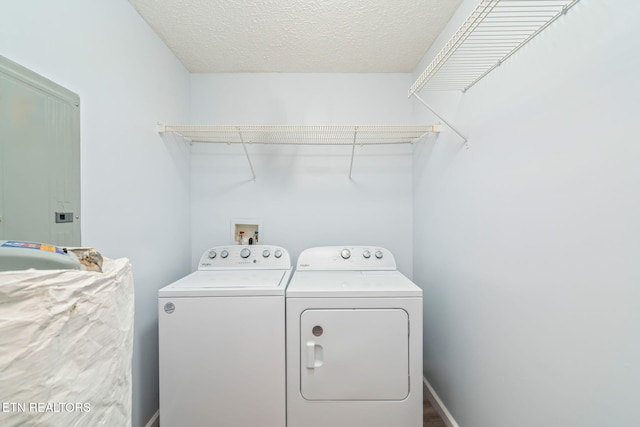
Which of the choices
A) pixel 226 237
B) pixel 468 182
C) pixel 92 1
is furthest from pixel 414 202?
pixel 92 1

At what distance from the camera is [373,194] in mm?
2205

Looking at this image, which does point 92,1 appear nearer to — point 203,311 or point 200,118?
point 200,118

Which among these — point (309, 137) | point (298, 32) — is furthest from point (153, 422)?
point (298, 32)

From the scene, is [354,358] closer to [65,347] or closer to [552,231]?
[552,231]

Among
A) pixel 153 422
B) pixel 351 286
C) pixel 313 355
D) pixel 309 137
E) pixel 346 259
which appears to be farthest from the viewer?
pixel 309 137

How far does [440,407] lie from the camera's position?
1.69 m

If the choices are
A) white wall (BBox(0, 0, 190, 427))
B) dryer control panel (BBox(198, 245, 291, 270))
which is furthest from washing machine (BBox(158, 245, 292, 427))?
dryer control panel (BBox(198, 245, 291, 270))

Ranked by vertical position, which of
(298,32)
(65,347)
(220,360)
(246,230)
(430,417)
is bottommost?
(430,417)

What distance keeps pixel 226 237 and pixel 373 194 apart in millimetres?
1377

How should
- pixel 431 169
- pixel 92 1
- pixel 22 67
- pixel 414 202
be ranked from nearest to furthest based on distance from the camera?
1. pixel 22 67
2. pixel 92 1
3. pixel 431 169
4. pixel 414 202

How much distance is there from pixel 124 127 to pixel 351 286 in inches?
63.1

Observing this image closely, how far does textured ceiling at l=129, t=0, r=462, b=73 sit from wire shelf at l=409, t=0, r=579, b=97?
513mm

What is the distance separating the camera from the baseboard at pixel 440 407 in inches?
61.4

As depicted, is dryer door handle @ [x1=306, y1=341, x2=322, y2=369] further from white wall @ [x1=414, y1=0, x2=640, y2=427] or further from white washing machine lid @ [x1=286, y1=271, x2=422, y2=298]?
white wall @ [x1=414, y1=0, x2=640, y2=427]
